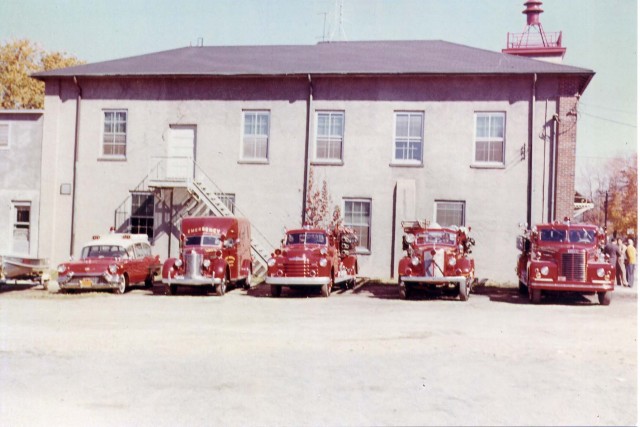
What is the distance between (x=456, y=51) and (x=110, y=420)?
22.5m

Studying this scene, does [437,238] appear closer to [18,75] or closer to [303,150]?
[303,150]

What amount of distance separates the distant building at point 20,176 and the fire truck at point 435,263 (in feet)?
51.3

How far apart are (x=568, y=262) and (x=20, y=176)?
2066 cm

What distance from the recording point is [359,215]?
80.4 feet

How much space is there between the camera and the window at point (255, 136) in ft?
82.7

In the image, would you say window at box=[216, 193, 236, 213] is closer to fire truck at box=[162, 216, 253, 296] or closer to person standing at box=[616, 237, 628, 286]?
fire truck at box=[162, 216, 253, 296]

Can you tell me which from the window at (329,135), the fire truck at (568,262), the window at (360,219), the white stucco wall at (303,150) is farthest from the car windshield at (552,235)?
the window at (329,135)

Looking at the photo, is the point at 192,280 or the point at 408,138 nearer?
the point at 192,280

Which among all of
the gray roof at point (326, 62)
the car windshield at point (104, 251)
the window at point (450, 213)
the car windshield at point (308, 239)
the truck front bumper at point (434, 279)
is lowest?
the truck front bumper at point (434, 279)

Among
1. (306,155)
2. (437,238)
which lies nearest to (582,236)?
(437,238)

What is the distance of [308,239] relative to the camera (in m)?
19.8

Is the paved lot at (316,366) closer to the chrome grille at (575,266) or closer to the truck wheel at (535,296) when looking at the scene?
the chrome grille at (575,266)

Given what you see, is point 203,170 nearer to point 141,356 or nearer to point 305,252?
point 305,252

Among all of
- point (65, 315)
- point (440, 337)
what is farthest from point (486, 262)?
point (65, 315)
